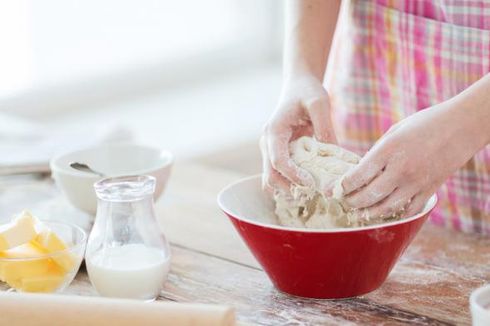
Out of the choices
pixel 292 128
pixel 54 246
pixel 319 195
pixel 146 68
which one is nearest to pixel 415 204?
pixel 319 195

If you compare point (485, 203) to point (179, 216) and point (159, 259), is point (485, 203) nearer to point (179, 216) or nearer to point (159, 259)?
point (179, 216)

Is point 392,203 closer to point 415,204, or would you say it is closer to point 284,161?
point 415,204

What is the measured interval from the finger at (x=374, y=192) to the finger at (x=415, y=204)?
1.8 inches

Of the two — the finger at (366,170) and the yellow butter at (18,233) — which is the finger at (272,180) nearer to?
the finger at (366,170)

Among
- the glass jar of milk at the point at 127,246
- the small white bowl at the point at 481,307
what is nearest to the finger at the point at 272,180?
the glass jar of milk at the point at 127,246

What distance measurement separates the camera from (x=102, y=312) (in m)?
1.15

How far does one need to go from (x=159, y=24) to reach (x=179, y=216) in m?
1.77

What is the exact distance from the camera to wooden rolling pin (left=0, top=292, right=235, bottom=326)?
1133mm

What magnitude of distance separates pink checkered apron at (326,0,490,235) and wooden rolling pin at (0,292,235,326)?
0.75 meters

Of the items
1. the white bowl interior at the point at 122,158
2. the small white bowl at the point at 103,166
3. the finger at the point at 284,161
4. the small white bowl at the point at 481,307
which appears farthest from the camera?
the white bowl interior at the point at 122,158

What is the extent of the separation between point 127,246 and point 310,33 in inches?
23.1

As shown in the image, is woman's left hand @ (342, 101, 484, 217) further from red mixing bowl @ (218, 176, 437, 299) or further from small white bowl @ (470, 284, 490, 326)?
small white bowl @ (470, 284, 490, 326)

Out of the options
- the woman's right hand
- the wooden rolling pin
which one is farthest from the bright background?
the wooden rolling pin

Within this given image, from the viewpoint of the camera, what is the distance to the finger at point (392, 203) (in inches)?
54.1
